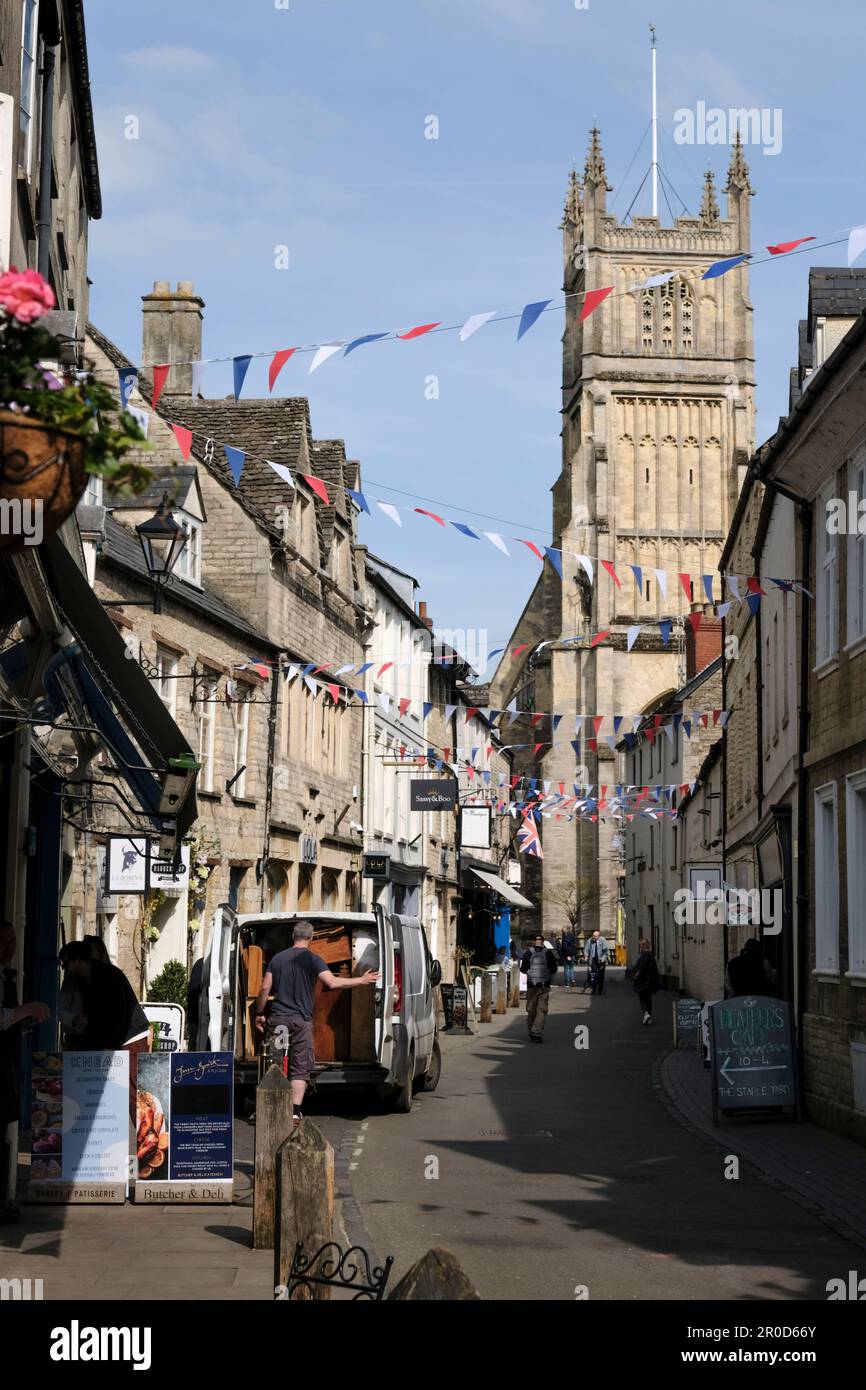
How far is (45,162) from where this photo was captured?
38.1ft

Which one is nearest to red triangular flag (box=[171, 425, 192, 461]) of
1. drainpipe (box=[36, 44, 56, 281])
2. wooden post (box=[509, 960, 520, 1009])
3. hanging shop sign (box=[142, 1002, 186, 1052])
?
drainpipe (box=[36, 44, 56, 281])

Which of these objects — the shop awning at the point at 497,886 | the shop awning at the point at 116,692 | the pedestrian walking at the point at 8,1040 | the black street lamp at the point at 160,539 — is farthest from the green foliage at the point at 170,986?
the shop awning at the point at 497,886

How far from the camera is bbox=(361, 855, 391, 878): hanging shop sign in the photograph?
120ft

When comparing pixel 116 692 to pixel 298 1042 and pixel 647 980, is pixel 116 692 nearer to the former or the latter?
pixel 298 1042

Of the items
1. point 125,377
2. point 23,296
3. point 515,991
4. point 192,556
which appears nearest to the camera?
point 23,296

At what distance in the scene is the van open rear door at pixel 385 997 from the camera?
16.1 m

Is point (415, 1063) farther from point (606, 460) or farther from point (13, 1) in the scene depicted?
point (606, 460)

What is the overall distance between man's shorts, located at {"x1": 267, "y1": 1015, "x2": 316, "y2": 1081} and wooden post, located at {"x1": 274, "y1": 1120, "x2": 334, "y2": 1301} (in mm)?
5742

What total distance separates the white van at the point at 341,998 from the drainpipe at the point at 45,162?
640cm

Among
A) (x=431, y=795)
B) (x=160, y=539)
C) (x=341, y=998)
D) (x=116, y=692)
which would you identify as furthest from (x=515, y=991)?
(x=116, y=692)

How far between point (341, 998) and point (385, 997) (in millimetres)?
1585

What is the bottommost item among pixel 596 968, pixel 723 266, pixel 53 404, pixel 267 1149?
pixel 596 968

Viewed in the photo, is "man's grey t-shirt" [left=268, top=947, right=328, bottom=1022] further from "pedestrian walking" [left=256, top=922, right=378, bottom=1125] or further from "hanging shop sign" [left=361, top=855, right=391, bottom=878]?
"hanging shop sign" [left=361, top=855, right=391, bottom=878]

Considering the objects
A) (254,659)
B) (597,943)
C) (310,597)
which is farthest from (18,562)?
(597,943)
